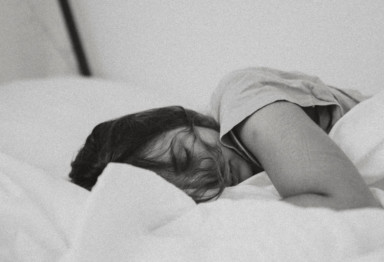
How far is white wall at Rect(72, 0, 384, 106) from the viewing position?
1.04 metres

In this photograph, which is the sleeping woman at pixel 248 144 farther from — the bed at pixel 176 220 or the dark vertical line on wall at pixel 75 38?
the dark vertical line on wall at pixel 75 38

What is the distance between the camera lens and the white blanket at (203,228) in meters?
0.39

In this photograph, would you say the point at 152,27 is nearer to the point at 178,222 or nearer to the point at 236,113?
the point at 236,113

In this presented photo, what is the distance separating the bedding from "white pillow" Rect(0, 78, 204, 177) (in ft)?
0.71

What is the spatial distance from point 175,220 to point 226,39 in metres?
0.89

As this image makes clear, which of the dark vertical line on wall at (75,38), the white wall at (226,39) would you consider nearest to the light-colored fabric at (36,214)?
the white wall at (226,39)

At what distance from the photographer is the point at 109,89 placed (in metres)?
1.20

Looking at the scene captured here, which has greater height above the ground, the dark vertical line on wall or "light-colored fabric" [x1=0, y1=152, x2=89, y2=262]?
the dark vertical line on wall

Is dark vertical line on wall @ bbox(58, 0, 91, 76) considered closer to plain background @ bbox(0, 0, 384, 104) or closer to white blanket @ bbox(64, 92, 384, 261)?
plain background @ bbox(0, 0, 384, 104)

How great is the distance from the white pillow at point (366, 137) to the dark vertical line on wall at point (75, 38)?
4.19ft

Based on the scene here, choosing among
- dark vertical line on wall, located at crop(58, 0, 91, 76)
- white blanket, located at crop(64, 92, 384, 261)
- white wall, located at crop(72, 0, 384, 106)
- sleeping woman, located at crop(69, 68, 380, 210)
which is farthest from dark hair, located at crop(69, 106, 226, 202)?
dark vertical line on wall, located at crop(58, 0, 91, 76)

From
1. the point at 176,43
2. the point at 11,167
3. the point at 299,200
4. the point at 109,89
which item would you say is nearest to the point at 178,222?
the point at 299,200

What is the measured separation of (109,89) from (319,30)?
0.65 meters

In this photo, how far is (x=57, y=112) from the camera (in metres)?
1.06
